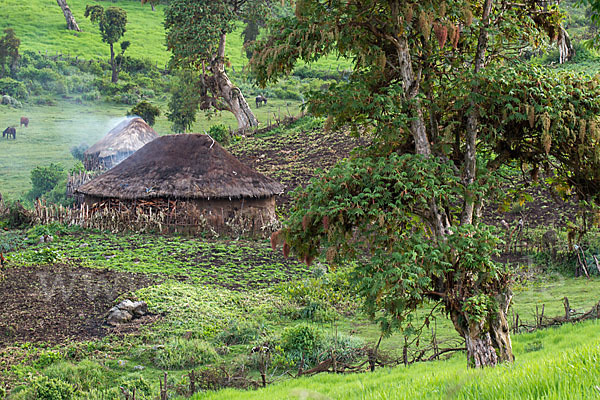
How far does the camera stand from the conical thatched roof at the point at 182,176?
64.1 feet

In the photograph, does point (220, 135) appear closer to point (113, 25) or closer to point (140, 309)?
point (140, 309)

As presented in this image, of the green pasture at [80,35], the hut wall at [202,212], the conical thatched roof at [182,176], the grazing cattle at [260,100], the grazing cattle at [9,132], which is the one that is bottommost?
the hut wall at [202,212]

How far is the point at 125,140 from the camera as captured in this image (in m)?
32.0

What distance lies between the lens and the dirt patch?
9805 millimetres

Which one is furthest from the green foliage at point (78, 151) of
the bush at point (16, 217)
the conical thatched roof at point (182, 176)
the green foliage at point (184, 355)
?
the green foliage at point (184, 355)

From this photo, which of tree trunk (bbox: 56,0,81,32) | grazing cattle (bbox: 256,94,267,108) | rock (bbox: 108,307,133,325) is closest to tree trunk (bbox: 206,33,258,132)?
grazing cattle (bbox: 256,94,267,108)

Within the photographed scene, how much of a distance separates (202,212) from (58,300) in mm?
8179

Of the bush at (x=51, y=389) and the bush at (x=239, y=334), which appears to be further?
the bush at (x=239, y=334)

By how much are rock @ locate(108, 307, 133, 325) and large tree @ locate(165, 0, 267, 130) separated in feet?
71.9

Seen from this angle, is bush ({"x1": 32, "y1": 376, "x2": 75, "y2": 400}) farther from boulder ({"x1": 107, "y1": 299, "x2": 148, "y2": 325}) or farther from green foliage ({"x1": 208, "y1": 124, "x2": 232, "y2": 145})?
green foliage ({"x1": 208, "y1": 124, "x2": 232, "y2": 145})

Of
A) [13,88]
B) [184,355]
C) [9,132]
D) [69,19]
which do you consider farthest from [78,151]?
[69,19]

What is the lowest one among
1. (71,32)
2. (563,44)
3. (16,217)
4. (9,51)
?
(16,217)

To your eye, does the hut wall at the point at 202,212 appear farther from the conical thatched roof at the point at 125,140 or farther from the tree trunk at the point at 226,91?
the tree trunk at the point at 226,91

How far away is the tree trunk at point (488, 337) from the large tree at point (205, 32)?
26.7m
